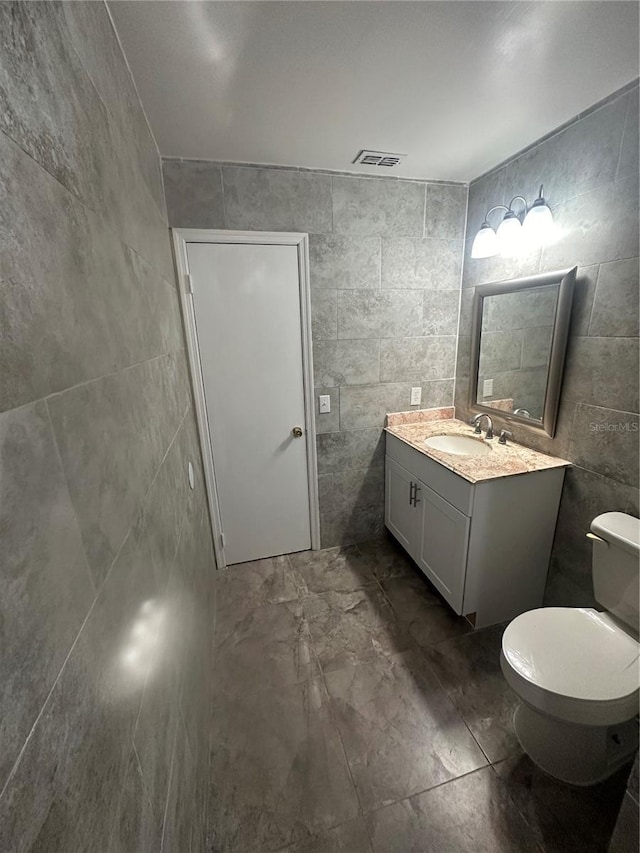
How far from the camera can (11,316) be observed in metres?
0.41

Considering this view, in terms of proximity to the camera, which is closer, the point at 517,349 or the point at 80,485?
the point at 80,485

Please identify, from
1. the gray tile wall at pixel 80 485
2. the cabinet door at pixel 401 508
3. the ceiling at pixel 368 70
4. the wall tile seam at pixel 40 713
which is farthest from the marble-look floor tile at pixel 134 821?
the ceiling at pixel 368 70

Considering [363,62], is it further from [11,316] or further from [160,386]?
[11,316]

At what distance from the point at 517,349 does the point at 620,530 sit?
99 cm

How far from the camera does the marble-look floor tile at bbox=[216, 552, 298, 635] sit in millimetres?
1951

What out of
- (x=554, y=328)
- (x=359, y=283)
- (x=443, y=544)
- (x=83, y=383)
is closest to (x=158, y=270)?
(x=83, y=383)

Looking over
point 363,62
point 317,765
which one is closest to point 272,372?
point 363,62

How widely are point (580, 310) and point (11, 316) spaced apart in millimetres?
1921

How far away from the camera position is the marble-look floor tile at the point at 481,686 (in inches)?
52.1

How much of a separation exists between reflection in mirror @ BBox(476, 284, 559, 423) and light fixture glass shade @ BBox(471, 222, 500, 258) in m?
0.24

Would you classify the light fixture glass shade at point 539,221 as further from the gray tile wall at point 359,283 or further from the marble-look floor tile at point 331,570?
the marble-look floor tile at point 331,570

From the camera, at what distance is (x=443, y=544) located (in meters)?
1.81

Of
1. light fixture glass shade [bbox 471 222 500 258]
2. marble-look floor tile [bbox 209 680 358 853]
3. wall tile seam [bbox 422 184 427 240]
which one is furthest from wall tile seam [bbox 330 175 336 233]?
marble-look floor tile [bbox 209 680 358 853]

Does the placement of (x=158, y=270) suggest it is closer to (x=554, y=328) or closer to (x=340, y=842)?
(x=554, y=328)
